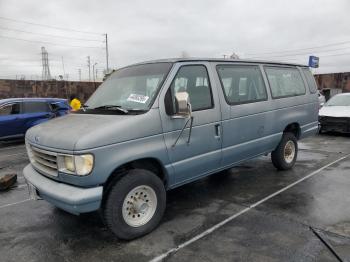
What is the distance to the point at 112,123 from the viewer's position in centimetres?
357

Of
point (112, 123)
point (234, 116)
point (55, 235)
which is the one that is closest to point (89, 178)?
point (112, 123)

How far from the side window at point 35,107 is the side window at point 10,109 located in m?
0.27

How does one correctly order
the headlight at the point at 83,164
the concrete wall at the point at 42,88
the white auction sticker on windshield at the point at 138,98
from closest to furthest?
the headlight at the point at 83,164, the white auction sticker on windshield at the point at 138,98, the concrete wall at the point at 42,88

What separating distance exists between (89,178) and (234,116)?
241 cm

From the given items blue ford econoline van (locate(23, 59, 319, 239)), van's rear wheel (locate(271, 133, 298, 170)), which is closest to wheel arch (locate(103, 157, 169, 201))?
blue ford econoline van (locate(23, 59, 319, 239))

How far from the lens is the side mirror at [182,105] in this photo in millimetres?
3672

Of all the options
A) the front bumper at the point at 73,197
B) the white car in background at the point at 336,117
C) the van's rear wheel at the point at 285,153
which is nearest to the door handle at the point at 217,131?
the front bumper at the point at 73,197

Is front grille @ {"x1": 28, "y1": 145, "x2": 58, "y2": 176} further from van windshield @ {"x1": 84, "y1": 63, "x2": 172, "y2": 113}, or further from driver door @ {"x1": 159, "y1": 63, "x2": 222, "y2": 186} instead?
driver door @ {"x1": 159, "y1": 63, "x2": 222, "y2": 186}

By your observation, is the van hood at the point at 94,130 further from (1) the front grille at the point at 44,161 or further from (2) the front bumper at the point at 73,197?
(2) the front bumper at the point at 73,197

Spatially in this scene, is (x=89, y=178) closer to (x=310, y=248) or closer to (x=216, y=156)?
(x=216, y=156)

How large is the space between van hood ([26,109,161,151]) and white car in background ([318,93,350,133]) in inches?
355

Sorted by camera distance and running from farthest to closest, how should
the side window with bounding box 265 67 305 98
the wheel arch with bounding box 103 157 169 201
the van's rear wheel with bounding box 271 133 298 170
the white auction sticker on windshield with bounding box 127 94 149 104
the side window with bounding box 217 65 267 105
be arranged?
the van's rear wheel with bounding box 271 133 298 170
the side window with bounding box 265 67 305 98
the side window with bounding box 217 65 267 105
the white auction sticker on windshield with bounding box 127 94 149 104
the wheel arch with bounding box 103 157 169 201

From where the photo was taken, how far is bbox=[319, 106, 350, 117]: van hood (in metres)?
10.9

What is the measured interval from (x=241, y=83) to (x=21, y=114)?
342 inches
